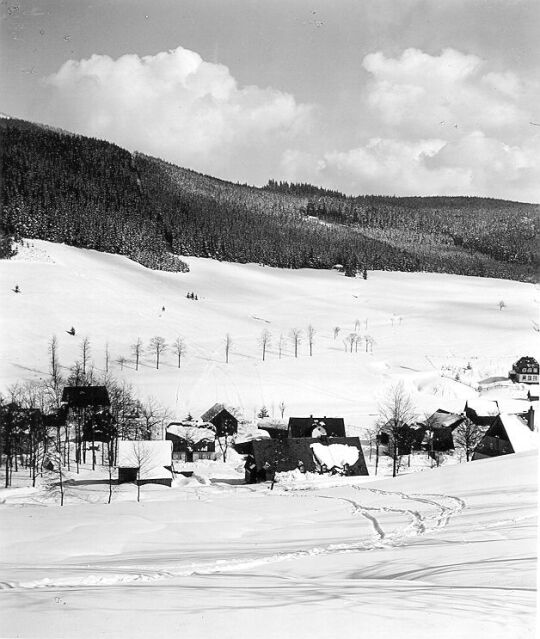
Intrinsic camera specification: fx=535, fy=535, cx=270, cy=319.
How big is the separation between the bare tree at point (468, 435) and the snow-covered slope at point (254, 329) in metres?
9.48

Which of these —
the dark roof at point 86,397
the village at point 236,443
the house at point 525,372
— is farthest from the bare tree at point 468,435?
the dark roof at point 86,397

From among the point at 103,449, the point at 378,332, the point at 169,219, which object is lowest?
the point at 103,449

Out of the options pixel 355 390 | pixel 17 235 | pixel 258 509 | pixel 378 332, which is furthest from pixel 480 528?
pixel 17 235

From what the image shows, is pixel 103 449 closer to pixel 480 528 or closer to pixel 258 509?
pixel 258 509

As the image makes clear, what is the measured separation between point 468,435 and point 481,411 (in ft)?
40.9

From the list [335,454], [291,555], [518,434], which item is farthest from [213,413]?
[291,555]

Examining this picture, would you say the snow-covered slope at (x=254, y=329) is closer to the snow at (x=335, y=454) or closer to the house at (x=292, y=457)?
the snow at (x=335, y=454)

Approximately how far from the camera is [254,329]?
302ft

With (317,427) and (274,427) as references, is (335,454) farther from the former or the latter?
(274,427)

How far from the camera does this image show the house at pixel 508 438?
3484 centimetres

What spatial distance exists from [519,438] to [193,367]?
138 feet

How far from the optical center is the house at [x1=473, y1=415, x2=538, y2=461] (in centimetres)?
3484

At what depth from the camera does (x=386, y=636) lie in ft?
19.7

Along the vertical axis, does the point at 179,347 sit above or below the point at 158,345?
below
